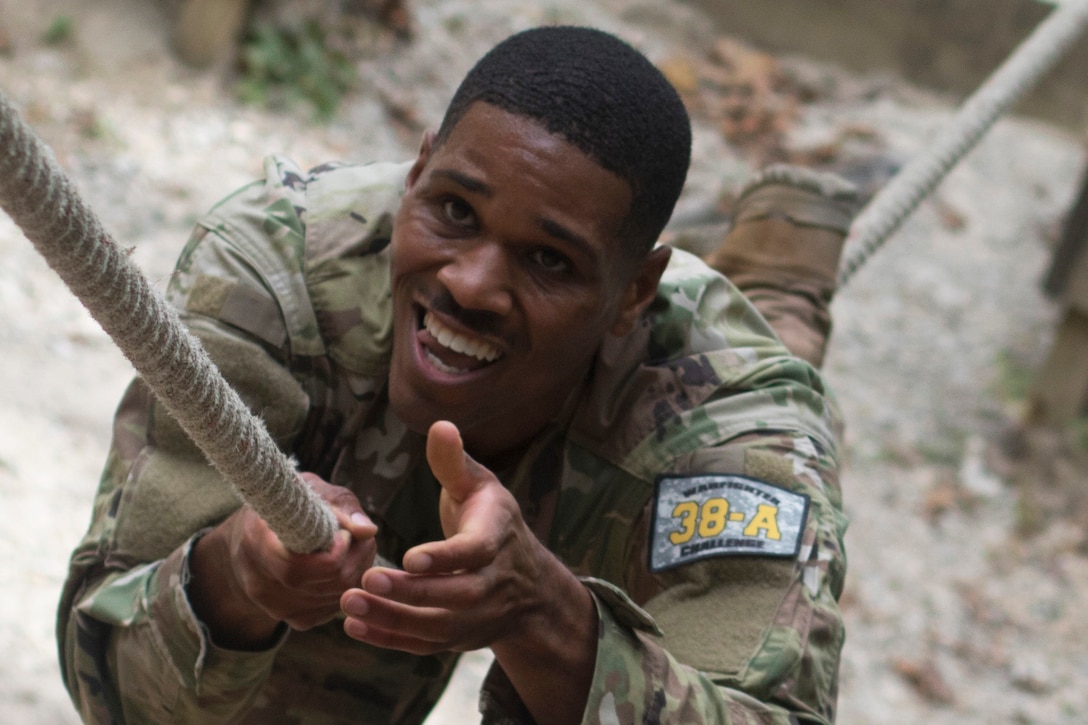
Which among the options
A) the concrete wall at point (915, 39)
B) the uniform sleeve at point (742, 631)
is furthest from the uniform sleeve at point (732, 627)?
the concrete wall at point (915, 39)

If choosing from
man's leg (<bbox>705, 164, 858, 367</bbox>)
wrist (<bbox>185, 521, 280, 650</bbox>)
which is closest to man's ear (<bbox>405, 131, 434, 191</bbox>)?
wrist (<bbox>185, 521, 280, 650</bbox>)

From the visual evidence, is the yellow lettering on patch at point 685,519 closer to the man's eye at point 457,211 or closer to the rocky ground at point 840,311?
the man's eye at point 457,211

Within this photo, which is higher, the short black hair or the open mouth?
the short black hair

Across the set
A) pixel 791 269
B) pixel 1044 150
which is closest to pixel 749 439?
pixel 791 269

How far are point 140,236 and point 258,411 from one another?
274 cm

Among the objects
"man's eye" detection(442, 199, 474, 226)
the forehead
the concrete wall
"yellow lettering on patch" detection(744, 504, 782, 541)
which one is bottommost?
"yellow lettering on patch" detection(744, 504, 782, 541)

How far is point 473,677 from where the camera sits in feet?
11.3

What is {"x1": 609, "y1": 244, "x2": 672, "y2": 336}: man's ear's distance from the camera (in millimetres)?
1898

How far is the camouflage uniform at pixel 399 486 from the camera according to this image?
174 cm

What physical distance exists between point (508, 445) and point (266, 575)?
56 cm

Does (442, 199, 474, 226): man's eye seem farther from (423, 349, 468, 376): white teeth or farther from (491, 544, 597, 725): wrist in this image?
(491, 544, 597, 725): wrist

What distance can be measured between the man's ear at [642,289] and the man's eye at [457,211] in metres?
0.29

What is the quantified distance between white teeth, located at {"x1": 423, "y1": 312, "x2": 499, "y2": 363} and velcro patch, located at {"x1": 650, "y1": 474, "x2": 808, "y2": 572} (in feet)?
1.18

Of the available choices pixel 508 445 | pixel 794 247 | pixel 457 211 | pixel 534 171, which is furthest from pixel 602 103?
pixel 794 247
